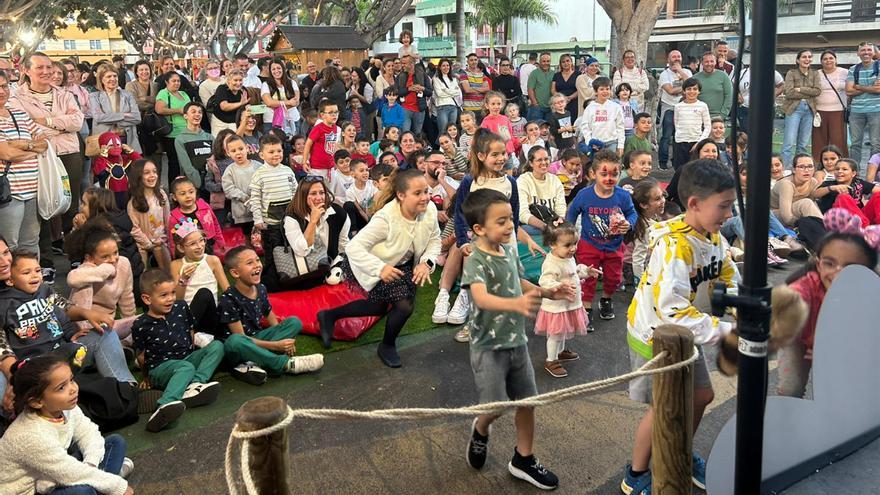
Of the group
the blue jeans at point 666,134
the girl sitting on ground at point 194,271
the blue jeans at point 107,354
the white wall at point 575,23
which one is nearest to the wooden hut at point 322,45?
the blue jeans at point 666,134

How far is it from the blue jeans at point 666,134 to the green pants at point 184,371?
27.9ft

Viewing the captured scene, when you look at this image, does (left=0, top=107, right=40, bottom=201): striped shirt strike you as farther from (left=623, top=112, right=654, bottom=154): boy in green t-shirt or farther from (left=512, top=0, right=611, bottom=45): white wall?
(left=512, top=0, right=611, bottom=45): white wall

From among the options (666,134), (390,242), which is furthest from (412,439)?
(666,134)

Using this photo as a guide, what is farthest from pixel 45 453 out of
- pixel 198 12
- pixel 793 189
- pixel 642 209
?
pixel 198 12

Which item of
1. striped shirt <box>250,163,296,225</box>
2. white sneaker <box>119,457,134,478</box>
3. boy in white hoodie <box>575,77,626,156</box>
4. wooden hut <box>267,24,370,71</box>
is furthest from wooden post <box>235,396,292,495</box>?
wooden hut <box>267,24,370,71</box>

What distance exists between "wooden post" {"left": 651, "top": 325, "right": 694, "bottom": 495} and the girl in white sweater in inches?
91.5

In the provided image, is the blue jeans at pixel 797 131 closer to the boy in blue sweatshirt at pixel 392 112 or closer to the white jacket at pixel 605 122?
the white jacket at pixel 605 122

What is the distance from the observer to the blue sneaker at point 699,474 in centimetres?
333

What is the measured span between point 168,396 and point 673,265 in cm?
288

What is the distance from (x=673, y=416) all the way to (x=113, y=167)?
606cm

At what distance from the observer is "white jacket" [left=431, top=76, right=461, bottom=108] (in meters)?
11.3

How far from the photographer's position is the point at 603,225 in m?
5.57

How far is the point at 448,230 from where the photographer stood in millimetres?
6676

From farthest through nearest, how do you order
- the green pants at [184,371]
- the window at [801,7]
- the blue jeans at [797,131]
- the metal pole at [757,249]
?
1. the window at [801,7]
2. the blue jeans at [797,131]
3. the green pants at [184,371]
4. the metal pole at [757,249]
